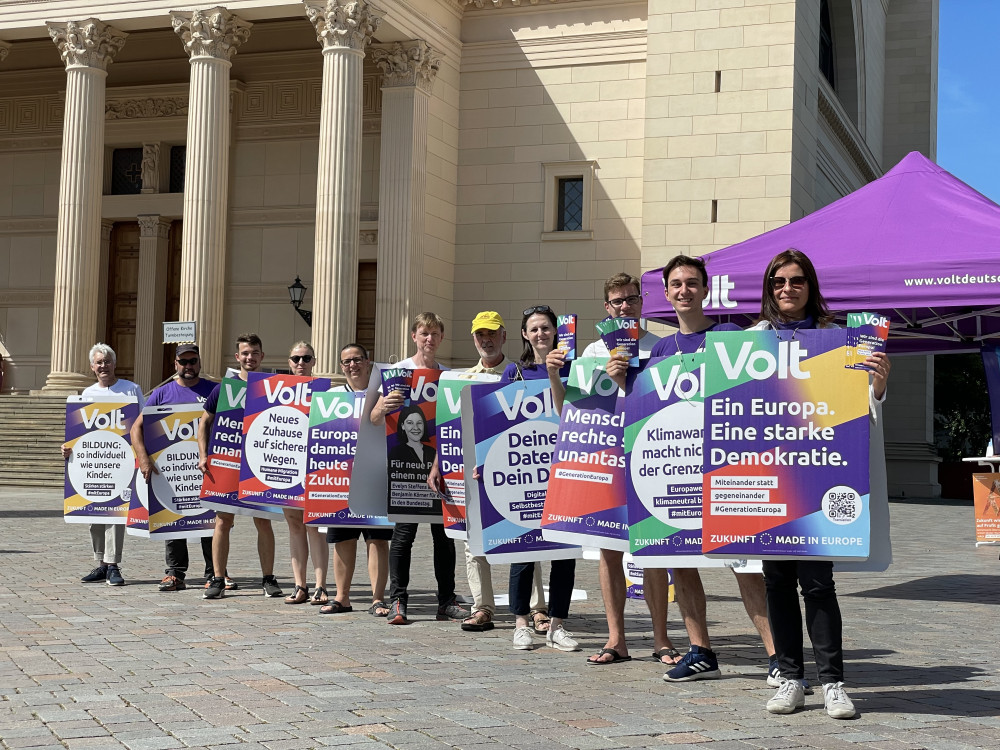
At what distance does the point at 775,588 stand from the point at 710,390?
1.01m

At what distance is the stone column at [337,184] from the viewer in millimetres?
25812

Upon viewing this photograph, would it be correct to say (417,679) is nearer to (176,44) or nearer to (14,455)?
(14,455)

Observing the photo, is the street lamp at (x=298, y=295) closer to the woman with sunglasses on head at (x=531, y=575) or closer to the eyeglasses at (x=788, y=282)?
the woman with sunglasses on head at (x=531, y=575)

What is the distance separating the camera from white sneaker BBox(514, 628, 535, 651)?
7730 millimetres

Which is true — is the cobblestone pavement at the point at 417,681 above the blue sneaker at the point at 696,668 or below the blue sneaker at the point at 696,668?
below

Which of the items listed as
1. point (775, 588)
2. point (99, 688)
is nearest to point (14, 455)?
point (99, 688)

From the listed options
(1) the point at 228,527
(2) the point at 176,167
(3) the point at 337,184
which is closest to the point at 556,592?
(1) the point at 228,527

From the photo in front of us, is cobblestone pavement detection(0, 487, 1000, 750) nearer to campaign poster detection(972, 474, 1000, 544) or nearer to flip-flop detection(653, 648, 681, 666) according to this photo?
flip-flop detection(653, 648, 681, 666)

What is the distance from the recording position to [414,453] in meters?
9.01

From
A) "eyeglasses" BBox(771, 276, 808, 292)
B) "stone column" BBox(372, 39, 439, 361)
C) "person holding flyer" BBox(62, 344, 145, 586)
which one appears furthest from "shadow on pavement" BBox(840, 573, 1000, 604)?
"stone column" BBox(372, 39, 439, 361)

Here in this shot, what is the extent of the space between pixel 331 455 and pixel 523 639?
2.65 metres

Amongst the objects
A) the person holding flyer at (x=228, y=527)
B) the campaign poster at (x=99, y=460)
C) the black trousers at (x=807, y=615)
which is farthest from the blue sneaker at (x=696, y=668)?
the campaign poster at (x=99, y=460)

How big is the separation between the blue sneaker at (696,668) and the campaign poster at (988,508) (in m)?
9.94

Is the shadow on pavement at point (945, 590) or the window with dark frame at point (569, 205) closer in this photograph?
the shadow on pavement at point (945, 590)
